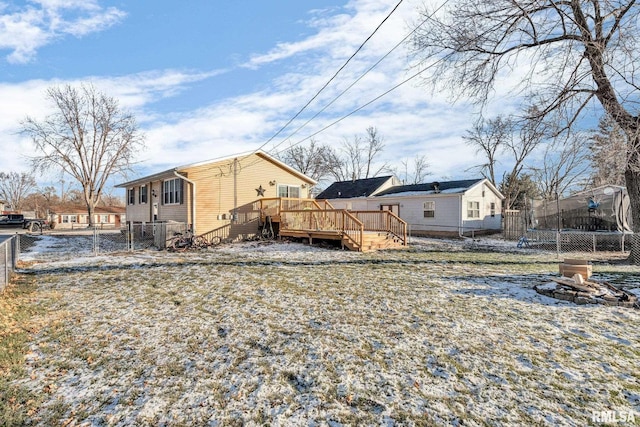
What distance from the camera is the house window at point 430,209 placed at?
866 inches

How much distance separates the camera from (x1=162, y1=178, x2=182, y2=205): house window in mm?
15436

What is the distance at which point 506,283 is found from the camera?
750cm

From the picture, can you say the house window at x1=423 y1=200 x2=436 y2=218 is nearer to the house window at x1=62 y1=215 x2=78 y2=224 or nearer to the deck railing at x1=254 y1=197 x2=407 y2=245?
the deck railing at x1=254 y1=197 x2=407 y2=245

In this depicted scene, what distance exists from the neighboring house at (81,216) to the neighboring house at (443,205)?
35.4 metres

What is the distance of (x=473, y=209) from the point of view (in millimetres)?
21656

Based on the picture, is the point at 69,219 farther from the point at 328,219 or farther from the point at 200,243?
the point at 328,219

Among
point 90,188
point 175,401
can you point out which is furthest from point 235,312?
point 90,188

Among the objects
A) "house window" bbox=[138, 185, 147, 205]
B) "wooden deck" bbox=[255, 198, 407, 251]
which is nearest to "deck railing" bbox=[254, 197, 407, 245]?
"wooden deck" bbox=[255, 198, 407, 251]

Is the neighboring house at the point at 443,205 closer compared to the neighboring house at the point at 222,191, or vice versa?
the neighboring house at the point at 222,191

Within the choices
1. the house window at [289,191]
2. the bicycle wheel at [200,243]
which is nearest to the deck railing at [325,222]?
the house window at [289,191]

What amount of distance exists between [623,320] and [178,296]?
24.7 feet

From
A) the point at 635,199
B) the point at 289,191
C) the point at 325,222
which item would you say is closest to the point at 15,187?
the point at 289,191

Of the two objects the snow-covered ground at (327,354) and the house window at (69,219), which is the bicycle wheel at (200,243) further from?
the house window at (69,219)

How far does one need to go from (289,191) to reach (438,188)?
34.4 ft
